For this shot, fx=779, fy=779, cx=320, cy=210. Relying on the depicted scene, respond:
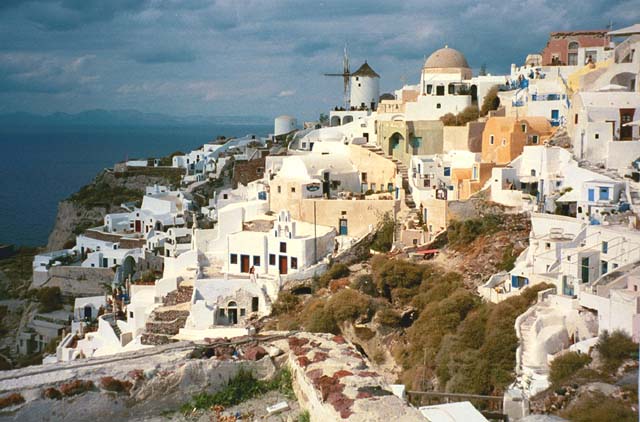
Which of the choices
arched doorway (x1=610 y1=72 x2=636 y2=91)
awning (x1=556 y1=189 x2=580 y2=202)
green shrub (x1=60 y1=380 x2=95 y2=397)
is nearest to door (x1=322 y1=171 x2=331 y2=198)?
awning (x1=556 y1=189 x2=580 y2=202)

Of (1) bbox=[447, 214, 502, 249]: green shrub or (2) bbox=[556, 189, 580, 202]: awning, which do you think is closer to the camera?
(2) bbox=[556, 189, 580, 202]: awning

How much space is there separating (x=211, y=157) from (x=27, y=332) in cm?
1636

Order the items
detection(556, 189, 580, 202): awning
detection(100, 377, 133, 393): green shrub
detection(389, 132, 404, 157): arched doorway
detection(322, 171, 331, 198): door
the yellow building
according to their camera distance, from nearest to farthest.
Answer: detection(100, 377, 133, 393): green shrub < detection(556, 189, 580, 202): awning < the yellow building < detection(322, 171, 331, 198): door < detection(389, 132, 404, 157): arched doorway

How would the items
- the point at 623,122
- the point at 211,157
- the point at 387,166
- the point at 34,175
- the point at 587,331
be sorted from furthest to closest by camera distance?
the point at 34,175
the point at 211,157
the point at 387,166
the point at 623,122
the point at 587,331

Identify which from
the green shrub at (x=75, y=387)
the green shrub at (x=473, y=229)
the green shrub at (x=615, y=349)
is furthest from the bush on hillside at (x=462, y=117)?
the green shrub at (x=75, y=387)

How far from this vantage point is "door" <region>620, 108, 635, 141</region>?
64.4ft

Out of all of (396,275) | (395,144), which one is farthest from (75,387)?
(395,144)

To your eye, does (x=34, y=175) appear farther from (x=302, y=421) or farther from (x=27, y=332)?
(x=302, y=421)

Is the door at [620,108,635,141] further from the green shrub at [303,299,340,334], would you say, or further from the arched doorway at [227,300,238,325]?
the arched doorway at [227,300,238,325]

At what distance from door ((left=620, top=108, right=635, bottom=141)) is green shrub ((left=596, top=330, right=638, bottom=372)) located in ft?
31.2

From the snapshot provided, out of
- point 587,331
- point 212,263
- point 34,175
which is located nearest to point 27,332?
point 212,263

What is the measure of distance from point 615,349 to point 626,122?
1007 centimetres

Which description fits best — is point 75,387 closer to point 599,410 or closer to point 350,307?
point 599,410

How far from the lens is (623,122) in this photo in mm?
19672
